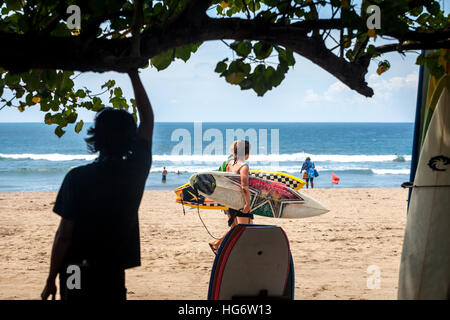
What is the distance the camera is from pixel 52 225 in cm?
970

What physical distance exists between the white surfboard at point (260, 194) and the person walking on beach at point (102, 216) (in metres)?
4.75

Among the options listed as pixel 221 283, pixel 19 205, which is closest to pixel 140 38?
pixel 221 283

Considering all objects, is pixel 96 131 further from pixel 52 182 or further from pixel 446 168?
pixel 52 182

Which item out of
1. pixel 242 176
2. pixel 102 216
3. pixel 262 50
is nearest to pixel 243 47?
pixel 262 50

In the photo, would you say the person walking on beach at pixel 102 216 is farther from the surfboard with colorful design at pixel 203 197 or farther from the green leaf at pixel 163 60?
the surfboard with colorful design at pixel 203 197

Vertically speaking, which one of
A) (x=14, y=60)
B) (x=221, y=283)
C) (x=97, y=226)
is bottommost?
(x=221, y=283)

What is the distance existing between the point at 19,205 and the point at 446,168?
40.0 ft

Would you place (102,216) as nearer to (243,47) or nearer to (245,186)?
(243,47)

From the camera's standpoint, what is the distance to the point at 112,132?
7.00 feet

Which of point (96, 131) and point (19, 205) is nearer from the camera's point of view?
point (96, 131)

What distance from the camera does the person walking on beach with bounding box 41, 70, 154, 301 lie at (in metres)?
2.03

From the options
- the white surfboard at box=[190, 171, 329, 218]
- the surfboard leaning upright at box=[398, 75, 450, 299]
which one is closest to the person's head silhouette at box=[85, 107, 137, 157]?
the surfboard leaning upright at box=[398, 75, 450, 299]

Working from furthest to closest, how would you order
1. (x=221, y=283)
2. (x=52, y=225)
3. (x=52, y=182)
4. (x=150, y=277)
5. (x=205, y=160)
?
(x=205, y=160) → (x=52, y=182) → (x=52, y=225) → (x=150, y=277) → (x=221, y=283)

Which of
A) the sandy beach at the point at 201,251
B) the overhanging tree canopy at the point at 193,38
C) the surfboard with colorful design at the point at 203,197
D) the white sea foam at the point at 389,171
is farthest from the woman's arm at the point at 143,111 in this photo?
the white sea foam at the point at 389,171
